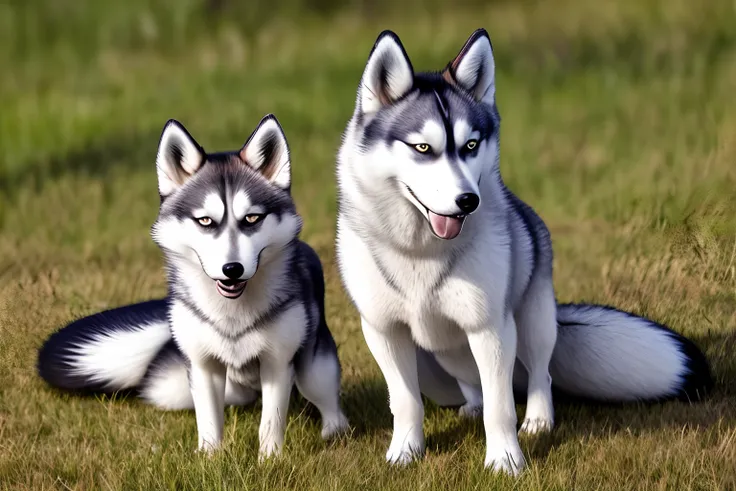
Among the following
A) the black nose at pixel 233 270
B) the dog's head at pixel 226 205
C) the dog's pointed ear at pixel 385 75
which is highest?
the dog's pointed ear at pixel 385 75

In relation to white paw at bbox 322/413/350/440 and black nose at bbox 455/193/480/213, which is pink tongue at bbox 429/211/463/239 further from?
white paw at bbox 322/413/350/440

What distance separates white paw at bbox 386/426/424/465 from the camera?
4.35 metres

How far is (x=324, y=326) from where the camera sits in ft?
15.8

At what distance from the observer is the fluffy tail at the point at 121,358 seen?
16.4 feet

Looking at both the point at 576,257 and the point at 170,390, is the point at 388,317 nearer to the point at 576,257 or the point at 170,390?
the point at 170,390

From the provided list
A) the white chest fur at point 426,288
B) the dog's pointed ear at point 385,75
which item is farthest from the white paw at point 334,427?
the dog's pointed ear at point 385,75

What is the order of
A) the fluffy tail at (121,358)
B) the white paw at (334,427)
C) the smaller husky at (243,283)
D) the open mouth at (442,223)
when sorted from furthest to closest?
the fluffy tail at (121,358), the white paw at (334,427), the smaller husky at (243,283), the open mouth at (442,223)

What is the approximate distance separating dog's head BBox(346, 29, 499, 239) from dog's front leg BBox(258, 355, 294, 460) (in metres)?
1.00

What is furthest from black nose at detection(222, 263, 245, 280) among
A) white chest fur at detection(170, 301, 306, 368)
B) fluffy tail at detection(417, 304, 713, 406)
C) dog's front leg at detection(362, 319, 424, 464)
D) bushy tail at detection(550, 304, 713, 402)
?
bushy tail at detection(550, 304, 713, 402)

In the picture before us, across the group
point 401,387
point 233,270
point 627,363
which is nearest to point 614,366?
point 627,363

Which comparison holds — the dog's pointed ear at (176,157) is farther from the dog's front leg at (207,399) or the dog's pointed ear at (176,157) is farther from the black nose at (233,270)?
the dog's front leg at (207,399)

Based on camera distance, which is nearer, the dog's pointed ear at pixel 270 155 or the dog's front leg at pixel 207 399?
the dog's pointed ear at pixel 270 155

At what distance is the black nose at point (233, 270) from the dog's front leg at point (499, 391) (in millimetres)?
988

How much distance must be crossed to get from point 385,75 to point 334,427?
69.1 inches
